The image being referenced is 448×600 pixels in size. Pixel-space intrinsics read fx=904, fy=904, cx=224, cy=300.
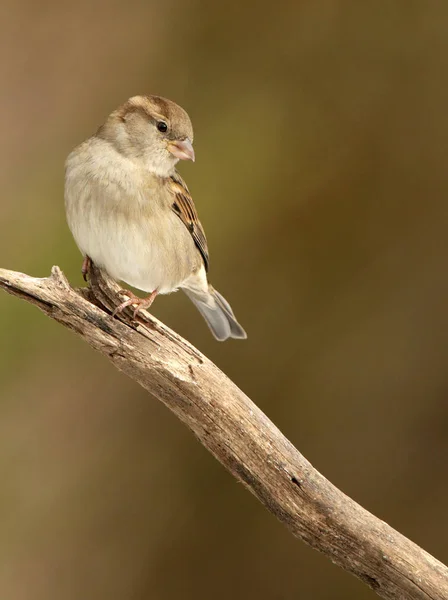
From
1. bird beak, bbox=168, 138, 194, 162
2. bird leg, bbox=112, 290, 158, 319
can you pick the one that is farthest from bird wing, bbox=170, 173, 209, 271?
bird leg, bbox=112, 290, 158, 319

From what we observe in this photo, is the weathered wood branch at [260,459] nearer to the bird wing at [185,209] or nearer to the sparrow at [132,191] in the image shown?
the sparrow at [132,191]

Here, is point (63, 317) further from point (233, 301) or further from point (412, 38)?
point (412, 38)

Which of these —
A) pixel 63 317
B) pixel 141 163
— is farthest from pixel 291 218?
pixel 63 317

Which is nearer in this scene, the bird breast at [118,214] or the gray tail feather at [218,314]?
the bird breast at [118,214]

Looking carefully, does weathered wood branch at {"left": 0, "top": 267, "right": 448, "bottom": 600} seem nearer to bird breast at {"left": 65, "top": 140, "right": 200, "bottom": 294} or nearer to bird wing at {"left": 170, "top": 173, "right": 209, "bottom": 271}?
bird breast at {"left": 65, "top": 140, "right": 200, "bottom": 294}

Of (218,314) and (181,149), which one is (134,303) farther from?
(218,314)

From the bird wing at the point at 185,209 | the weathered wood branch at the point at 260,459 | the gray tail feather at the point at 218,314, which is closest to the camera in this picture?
the weathered wood branch at the point at 260,459

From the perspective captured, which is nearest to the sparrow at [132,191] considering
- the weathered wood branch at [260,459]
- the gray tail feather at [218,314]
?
the weathered wood branch at [260,459]
